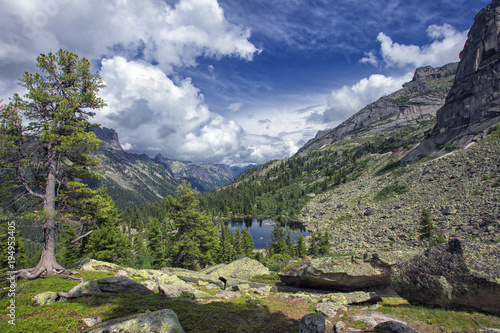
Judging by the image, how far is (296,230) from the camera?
99.5 m

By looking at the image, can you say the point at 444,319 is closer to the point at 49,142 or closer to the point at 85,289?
A: the point at 85,289

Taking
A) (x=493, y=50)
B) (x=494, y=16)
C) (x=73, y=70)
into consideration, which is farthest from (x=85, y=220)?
(x=494, y=16)

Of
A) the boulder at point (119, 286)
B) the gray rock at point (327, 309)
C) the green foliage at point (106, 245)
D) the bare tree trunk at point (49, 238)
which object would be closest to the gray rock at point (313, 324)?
the gray rock at point (327, 309)

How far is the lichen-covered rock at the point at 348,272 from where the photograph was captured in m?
15.8

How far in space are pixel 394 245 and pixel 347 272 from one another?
1463 inches

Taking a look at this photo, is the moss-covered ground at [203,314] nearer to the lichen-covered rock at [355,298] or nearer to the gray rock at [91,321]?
the gray rock at [91,321]

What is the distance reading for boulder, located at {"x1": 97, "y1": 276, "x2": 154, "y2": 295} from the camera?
514 inches

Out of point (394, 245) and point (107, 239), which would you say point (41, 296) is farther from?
point (394, 245)

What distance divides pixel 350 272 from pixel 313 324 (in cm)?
1036

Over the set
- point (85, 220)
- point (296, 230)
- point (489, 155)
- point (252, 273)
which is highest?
point (489, 155)

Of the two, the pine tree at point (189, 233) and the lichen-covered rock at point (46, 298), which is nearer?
the lichen-covered rock at point (46, 298)

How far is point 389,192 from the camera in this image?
76.4 m

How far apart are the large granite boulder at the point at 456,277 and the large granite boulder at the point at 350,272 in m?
3.73

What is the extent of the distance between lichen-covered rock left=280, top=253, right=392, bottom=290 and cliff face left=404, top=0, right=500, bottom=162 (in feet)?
290
